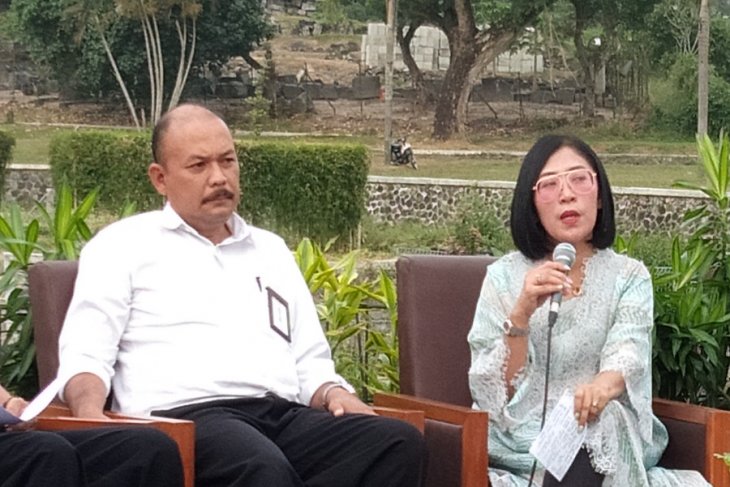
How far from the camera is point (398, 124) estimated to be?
29.3 m

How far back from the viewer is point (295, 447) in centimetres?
289

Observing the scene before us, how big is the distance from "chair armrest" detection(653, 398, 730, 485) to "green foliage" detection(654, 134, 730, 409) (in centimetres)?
54

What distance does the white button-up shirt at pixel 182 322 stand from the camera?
2928mm

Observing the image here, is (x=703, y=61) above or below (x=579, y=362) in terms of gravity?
above

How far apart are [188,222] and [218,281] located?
0.17 meters

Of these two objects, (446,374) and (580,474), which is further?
(446,374)

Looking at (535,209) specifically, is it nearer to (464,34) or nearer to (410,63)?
(464,34)

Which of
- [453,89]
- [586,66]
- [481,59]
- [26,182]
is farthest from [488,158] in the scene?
[26,182]

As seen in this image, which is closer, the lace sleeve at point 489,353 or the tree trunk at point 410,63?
the lace sleeve at point 489,353

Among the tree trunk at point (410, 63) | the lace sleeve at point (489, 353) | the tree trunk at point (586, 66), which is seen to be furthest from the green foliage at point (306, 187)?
the tree trunk at point (586, 66)

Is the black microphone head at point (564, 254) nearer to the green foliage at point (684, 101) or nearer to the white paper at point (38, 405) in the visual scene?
the white paper at point (38, 405)

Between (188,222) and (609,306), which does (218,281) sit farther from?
(609,306)

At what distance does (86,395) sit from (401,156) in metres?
21.9

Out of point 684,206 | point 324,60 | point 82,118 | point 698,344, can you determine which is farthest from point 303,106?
point 698,344
